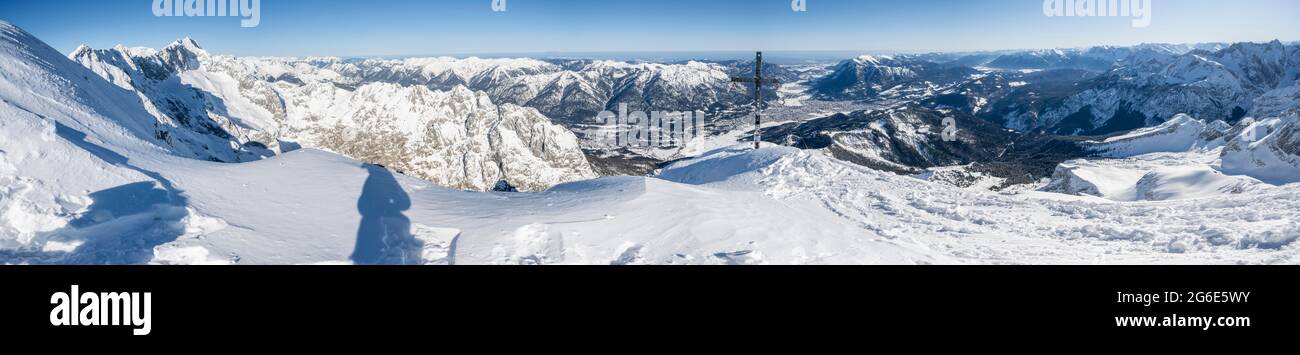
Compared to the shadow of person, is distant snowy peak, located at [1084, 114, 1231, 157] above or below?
above

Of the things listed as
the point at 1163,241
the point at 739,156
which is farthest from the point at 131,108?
the point at 1163,241

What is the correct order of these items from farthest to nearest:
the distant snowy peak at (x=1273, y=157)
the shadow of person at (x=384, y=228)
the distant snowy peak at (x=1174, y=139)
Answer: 1. the distant snowy peak at (x=1174, y=139)
2. the distant snowy peak at (x=1273, y=157)
3. the shadow of person at (x=384, y=228)

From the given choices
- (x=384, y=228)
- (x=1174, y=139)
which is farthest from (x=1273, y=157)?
(x=1174, y=139)

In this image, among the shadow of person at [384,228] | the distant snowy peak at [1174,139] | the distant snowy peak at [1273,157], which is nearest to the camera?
the shadow of person at [384,228]

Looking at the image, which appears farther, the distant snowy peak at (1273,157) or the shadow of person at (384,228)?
the distant snowy peak at (1273,157)

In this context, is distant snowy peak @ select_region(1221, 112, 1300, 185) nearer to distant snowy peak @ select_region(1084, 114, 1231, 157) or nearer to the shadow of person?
distant snowy peak @ select_region(1084, 114, 1231, 157)

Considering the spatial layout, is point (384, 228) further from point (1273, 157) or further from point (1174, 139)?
point (1174, 139)

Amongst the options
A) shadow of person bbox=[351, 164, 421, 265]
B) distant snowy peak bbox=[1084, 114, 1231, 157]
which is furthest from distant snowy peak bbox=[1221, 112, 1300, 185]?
shadow of person bbox=[351, 164, 421, 265]

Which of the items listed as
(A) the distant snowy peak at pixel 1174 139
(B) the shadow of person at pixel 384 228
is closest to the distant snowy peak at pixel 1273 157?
(A) the distant snowy peak at pixel 1174 139

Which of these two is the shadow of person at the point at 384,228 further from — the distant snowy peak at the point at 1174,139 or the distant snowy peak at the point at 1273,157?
the distant snowy peak at the point at 1174,139
